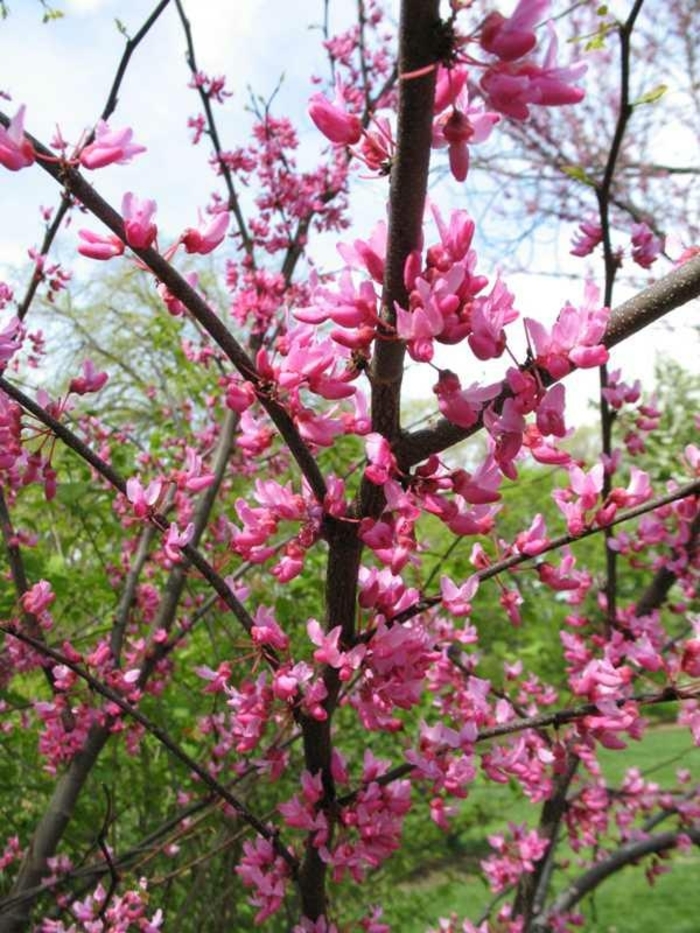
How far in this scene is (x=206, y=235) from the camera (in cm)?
115

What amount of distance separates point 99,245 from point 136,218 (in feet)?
0.40

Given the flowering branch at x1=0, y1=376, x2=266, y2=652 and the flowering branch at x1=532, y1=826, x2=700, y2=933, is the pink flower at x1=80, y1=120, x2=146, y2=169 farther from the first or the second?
the flowering branch at x1=532, y1=826, x2=700, y2=933

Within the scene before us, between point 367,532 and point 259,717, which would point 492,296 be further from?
point 259,717

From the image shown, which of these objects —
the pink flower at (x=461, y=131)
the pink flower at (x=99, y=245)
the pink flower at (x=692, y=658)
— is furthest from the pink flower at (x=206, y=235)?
Answer: the pink flower at (x=692, y=658)

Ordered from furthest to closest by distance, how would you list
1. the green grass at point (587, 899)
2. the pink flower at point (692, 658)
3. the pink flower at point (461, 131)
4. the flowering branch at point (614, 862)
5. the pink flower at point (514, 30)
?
the green grass at point (587, 899)
the flowering branch at point (614, 862)
the pink flower at point (692, 658)
the pink flower at point (461, 131)
the pink flower at point (514, 30)

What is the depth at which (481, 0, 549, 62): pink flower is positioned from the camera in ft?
2.61

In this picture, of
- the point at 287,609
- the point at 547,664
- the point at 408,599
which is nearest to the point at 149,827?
the point at 287,609

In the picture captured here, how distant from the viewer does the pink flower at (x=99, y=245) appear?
1.11 meters

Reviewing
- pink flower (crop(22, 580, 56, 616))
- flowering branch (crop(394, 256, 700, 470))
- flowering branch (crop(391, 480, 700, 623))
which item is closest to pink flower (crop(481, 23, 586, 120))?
flowering branch (crop(394, 256, 700, 470))

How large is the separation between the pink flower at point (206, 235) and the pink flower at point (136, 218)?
0.11 metres

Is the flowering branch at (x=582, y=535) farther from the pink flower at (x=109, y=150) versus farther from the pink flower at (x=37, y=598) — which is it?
the pink flower at (x=37, y=598)

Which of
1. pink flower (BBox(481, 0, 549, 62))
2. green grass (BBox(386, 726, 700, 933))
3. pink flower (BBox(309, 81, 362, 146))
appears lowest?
pink flower (BBox(481, 0, 549, 62))

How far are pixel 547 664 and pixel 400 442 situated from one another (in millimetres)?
7228

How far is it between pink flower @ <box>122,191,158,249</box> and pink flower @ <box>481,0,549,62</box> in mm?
464
